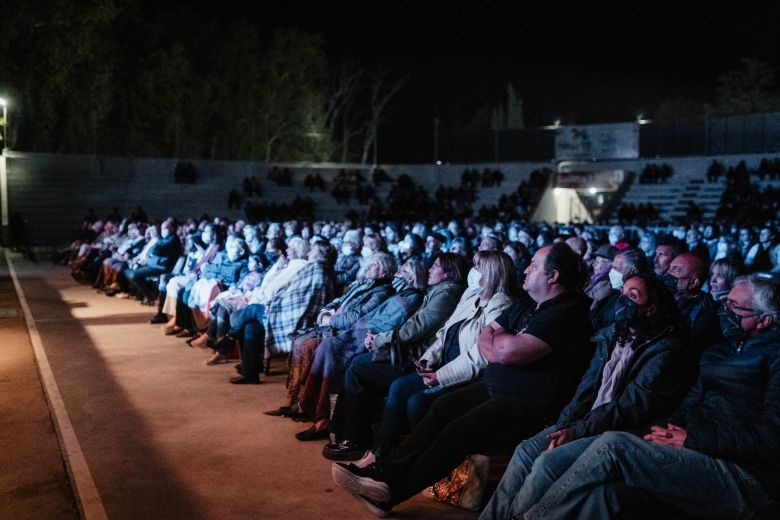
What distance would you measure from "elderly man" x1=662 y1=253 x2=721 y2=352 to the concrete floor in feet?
5.33

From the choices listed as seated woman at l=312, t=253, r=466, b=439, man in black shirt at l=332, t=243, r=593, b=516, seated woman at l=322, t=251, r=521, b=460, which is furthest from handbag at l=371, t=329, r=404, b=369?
man in black shirt at l=332, t=243, r=593, b=516

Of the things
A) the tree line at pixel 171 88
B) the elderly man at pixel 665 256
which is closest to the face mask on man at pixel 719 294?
the elderly man at pixel 665 256

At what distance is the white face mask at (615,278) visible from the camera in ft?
19.7

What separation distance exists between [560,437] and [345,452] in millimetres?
1795

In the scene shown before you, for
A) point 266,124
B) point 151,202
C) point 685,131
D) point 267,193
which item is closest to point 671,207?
point 685,131

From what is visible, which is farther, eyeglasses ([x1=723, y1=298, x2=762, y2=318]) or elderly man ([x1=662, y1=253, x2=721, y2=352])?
elderly man ([x1=662, y1=253, x2=721, y2=352])

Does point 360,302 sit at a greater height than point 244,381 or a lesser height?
greater

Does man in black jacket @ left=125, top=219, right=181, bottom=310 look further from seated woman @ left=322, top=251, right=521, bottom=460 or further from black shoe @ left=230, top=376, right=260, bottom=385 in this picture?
seated woman @ left=322, top=251, right=521, bottom=460

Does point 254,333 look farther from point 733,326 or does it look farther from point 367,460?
point 733,326

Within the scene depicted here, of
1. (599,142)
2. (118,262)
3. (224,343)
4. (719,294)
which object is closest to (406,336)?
(719,294)

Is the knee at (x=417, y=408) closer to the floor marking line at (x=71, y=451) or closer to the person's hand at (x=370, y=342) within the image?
the person's hand at (x=370, y=342)

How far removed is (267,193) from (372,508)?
3248 cm

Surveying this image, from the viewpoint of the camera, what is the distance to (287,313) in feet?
22.6

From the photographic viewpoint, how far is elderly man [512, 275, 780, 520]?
3078 millimetres
